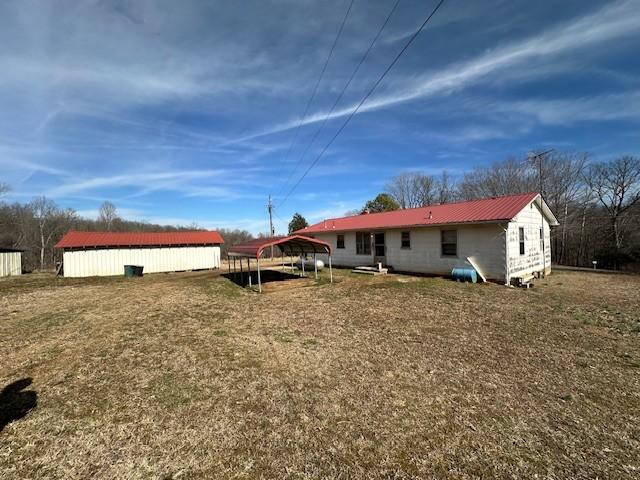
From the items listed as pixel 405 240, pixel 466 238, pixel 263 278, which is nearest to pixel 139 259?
pixel 263 278

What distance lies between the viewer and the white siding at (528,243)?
14.1 m

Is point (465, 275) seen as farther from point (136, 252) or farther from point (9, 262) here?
point (9, 262)

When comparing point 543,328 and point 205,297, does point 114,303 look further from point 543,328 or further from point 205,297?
point 543,328

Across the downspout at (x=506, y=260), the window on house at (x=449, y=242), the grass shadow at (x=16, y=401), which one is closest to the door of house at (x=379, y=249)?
the window on house at (x=449, y=242)

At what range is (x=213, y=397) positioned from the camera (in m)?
4.77

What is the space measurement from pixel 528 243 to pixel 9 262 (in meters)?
35.9

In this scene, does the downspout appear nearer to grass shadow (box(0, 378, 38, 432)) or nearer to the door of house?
the door of house

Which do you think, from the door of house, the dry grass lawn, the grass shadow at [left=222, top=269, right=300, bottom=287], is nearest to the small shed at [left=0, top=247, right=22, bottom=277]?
the grass shadow at [left=222, top=269, right=300, bottom=287]

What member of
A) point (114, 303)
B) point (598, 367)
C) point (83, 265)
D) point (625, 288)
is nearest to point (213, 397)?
point (598, 367)

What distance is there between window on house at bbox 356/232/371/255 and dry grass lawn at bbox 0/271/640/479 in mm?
Answer: 10708

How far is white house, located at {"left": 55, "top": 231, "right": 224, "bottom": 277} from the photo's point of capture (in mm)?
22844

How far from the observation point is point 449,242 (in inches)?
623

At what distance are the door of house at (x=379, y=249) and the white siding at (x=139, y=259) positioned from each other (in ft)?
51.7

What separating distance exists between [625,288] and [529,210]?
5.16 m
